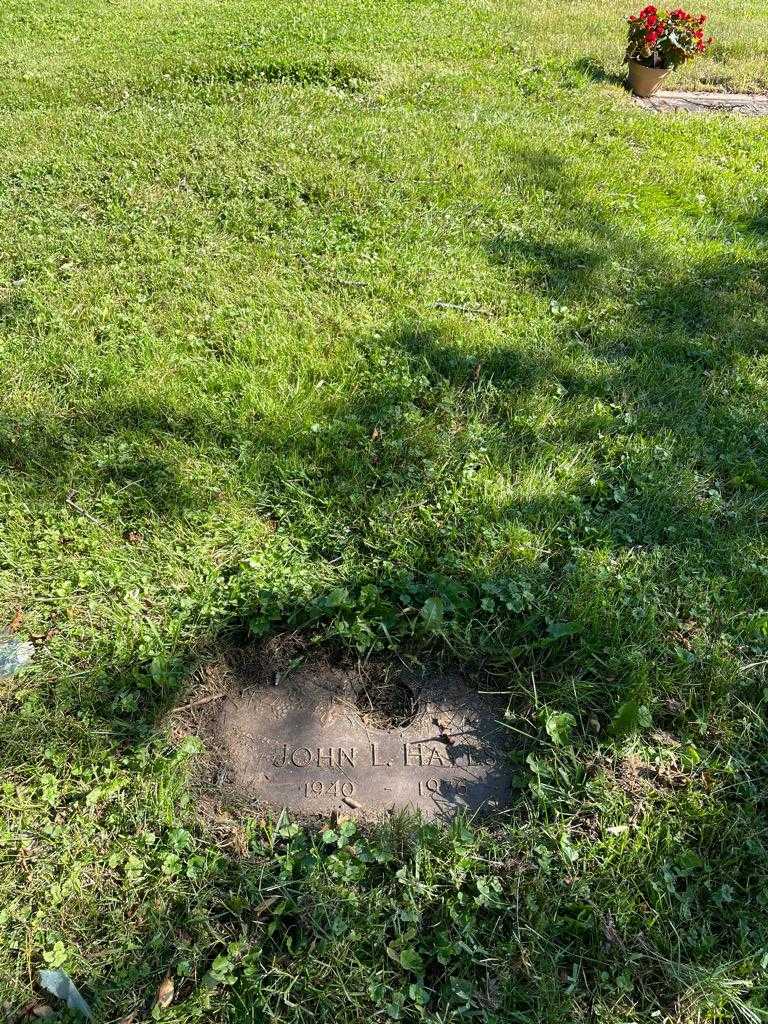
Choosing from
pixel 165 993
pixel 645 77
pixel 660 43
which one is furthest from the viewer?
pixel 645 77

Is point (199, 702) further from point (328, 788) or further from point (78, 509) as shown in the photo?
point (78, 509)

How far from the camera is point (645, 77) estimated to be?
719 centimetres

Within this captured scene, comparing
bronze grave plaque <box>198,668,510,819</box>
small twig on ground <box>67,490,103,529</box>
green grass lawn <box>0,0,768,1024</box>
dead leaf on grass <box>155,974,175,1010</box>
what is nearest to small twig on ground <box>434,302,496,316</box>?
green grass lawn <box>0,0,768,1024</box>

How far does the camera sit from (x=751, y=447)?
3.33 m

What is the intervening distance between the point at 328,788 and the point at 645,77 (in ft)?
25.3

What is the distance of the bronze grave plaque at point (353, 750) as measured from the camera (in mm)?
2209

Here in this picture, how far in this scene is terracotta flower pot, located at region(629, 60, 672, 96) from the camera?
281 inches

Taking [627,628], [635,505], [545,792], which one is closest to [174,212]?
[635,505]

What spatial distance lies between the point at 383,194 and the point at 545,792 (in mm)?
4340

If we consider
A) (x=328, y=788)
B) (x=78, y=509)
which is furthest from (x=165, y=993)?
(x=78, y=509)

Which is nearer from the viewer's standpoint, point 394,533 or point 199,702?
point 199,702

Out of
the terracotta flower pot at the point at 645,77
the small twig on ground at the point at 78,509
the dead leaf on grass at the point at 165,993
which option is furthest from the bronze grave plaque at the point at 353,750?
the terracotta flower pot at the point at 645,77

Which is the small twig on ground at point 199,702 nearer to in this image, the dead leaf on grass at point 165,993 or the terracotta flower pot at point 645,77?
the dead leaf on grass at point 165,993

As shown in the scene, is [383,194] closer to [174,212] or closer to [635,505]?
[174,212]
